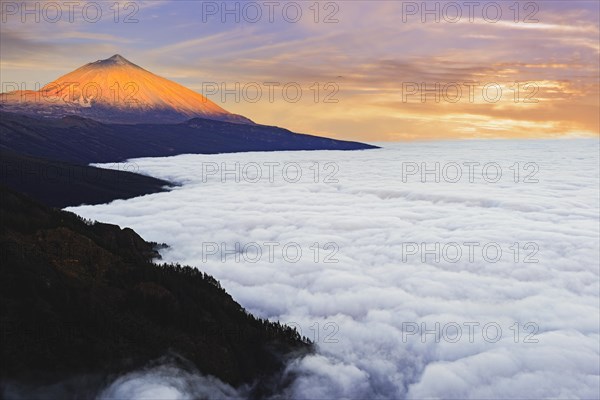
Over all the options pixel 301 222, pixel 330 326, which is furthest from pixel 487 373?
pixel 301 222

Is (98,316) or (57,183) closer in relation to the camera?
(98,316)

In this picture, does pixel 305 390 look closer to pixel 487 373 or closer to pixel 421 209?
pixel 487 373

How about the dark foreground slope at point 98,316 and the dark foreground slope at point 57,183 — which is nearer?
the dark foreground slope at point 98,316

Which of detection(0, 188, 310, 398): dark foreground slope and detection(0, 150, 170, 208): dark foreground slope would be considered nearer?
detection(0, 188, 310, 398): dark foreground slope

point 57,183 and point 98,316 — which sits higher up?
point 57,183
